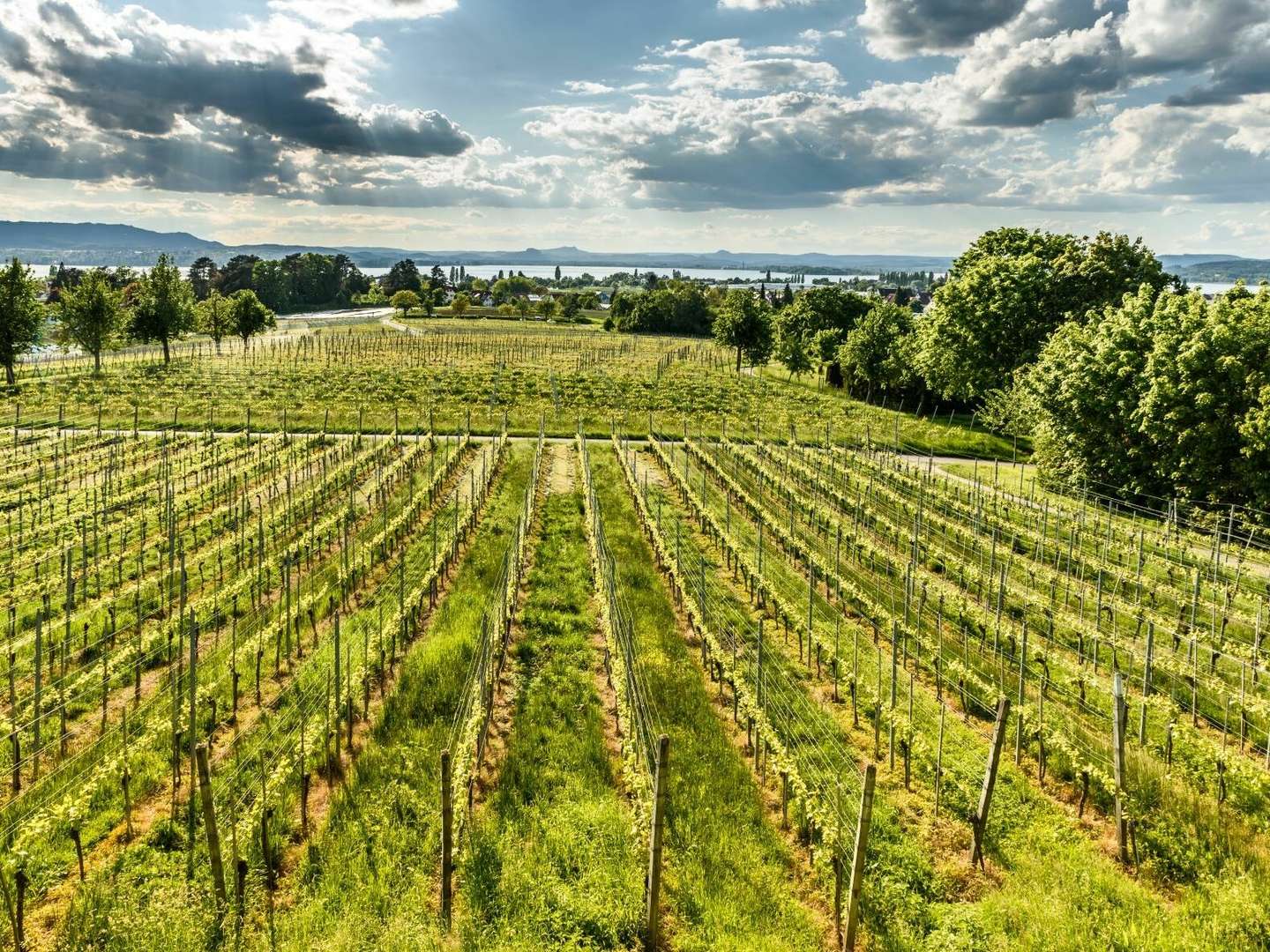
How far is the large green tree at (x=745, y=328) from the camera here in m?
56.3

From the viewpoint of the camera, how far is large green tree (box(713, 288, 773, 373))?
5631 centimetres

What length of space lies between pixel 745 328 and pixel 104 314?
43.1 m

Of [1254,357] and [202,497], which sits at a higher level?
[1254,357]

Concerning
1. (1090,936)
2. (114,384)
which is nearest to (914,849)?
(1090,936)

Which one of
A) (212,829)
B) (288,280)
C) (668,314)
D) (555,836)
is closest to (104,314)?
(212,829)

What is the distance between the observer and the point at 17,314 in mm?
40844

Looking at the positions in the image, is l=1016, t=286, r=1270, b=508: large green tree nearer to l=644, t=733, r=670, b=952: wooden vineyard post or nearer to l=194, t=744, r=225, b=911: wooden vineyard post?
l=644, t=733, r=670, b=952: wooden vineyard post

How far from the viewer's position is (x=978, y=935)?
6.79 m

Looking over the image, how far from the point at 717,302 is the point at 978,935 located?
114 m

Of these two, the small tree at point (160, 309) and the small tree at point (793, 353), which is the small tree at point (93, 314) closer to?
the small tree at point (160, 309)

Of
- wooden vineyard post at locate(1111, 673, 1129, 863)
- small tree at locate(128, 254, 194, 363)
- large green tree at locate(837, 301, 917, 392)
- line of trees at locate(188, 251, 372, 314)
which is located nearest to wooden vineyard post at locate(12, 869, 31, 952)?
wooden vineyard post at locate(1111, 673, 1129, 863)

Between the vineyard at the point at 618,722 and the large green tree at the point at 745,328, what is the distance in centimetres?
3485

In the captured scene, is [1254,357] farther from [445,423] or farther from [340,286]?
[340,286]

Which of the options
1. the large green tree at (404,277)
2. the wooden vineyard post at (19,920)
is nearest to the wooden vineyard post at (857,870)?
the wooden vineyard post at (19,920)
